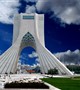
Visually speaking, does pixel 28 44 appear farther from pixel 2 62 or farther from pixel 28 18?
pixel 2 62

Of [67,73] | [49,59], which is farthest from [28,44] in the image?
[67,73]

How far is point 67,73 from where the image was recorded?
2112 inches

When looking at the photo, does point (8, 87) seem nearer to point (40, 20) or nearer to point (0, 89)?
point (0, 89)

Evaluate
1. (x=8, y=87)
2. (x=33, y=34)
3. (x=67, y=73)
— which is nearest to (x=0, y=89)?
(x=8, y=87)

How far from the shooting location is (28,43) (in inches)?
2638

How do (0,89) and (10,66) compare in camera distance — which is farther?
(10,66)

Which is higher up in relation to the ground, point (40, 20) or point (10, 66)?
point (40, 20)

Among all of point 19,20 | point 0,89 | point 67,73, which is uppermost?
point 19,20

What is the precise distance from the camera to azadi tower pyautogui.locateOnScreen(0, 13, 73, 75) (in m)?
55.9

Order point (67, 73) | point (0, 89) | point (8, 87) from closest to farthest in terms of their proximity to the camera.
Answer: point (0, 89) < point (8, 87) < point (67, 73)

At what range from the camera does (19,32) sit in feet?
210

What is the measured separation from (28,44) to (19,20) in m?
6.92

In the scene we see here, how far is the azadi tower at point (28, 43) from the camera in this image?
55.9 meters

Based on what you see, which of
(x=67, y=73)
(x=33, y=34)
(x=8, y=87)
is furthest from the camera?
(x=33, y=34)
